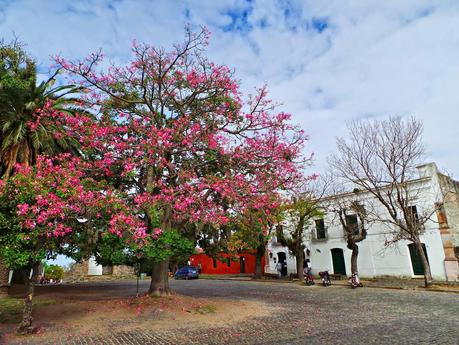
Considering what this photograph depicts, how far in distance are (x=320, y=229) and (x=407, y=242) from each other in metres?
7.51

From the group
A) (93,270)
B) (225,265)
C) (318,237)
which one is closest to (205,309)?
(318,237)

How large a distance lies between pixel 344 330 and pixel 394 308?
4524 mm

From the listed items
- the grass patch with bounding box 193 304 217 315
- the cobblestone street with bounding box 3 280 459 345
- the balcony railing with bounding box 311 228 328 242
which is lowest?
the cobblestone street with bounding box 3 280 459 345

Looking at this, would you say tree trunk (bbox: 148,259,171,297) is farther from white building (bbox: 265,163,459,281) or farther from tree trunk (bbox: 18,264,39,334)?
white building (bbox: 265,163,459,281)

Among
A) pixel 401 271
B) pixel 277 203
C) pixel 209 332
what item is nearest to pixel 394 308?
pixel 277 203

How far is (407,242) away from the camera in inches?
961

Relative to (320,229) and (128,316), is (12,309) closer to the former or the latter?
(128,316)

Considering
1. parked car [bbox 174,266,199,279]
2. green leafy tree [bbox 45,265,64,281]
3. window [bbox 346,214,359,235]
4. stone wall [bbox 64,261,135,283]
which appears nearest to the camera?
window [bbox 346,214,359,235]

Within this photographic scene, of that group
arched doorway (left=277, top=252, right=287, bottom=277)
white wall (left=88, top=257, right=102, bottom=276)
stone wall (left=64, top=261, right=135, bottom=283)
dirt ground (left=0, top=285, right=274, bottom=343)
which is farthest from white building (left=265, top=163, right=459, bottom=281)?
white wall (left=88, top=257, right=102, bottom=276)

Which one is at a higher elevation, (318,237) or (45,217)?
(318,237)

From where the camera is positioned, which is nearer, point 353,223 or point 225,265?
point 353,223

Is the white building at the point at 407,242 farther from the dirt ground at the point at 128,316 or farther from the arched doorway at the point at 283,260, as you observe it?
the dirt ground at the point at 128,316

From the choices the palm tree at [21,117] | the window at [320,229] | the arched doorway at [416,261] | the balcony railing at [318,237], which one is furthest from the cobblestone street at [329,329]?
the window at [320,229]

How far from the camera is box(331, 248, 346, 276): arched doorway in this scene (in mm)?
28016
